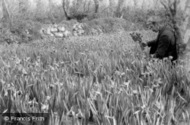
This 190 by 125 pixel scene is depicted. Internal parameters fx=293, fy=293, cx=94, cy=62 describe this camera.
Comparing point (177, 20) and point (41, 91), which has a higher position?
point (177, 20)

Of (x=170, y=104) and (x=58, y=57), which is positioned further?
(x=58, y=57)

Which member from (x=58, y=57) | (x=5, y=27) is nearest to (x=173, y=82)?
(x=58, y=57)

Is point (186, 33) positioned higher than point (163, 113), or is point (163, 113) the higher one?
point (186, 33)

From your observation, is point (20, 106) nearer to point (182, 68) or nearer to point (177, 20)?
point (182, 68)

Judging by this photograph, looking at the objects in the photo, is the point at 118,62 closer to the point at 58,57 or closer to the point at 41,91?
the point at 58,57

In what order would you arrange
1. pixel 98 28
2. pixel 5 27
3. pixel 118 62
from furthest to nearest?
pixel 98 28 < pixel 5 27 < pixel 118 62

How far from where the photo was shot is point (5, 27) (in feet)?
35.4

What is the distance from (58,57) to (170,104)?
9.56 ft

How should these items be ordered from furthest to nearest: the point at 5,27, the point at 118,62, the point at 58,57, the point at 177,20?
the point at 5,27 → the point at 58,57 → the point at 118,62 → the point at 177,20

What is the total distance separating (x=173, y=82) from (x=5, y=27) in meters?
8.68

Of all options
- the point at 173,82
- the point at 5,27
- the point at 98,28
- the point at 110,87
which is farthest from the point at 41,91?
the point at 98,28

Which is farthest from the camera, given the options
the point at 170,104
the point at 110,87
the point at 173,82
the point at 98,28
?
the point at 98,28

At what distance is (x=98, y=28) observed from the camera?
14.0 m

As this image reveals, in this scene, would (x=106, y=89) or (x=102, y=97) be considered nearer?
(x=102, y=97)
